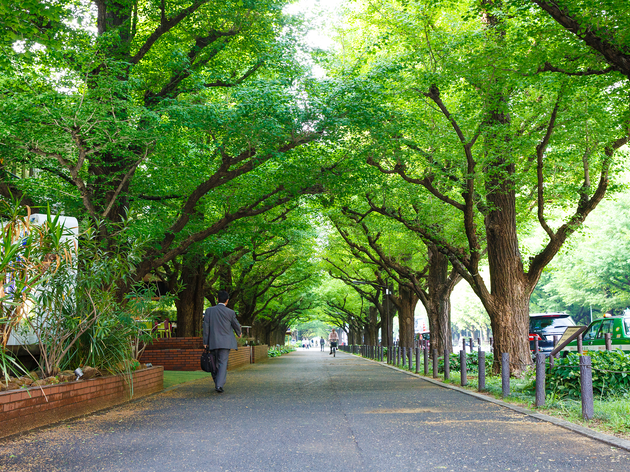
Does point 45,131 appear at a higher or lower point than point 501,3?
lower

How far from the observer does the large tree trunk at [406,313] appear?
27.9 metres

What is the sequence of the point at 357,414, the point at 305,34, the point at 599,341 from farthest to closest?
the point at 599,341 < the point at 305,34 < the point at 357,414

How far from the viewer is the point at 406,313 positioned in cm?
2875

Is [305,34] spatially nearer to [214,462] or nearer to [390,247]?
[214,462]

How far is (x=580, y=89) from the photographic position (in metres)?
10.9

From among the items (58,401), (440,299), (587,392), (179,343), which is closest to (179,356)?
(179,343)

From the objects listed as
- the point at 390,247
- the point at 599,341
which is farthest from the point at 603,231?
the point at 599,341

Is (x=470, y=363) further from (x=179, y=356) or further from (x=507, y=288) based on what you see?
(x=179, y=356)

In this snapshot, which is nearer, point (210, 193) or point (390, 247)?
point (210, 193)

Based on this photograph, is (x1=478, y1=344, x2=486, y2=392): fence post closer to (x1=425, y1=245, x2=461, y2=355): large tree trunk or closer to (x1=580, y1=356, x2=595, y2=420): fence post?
(x1=580, y1=356, x2=595, y2=420): fence post

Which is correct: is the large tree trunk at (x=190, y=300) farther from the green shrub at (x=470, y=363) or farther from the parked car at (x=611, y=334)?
the parked car at (x=611, y=334)

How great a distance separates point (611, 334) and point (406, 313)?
1417 centimetres

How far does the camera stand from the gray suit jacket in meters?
10.0

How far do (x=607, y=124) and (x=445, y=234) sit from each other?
6514 millimetres
